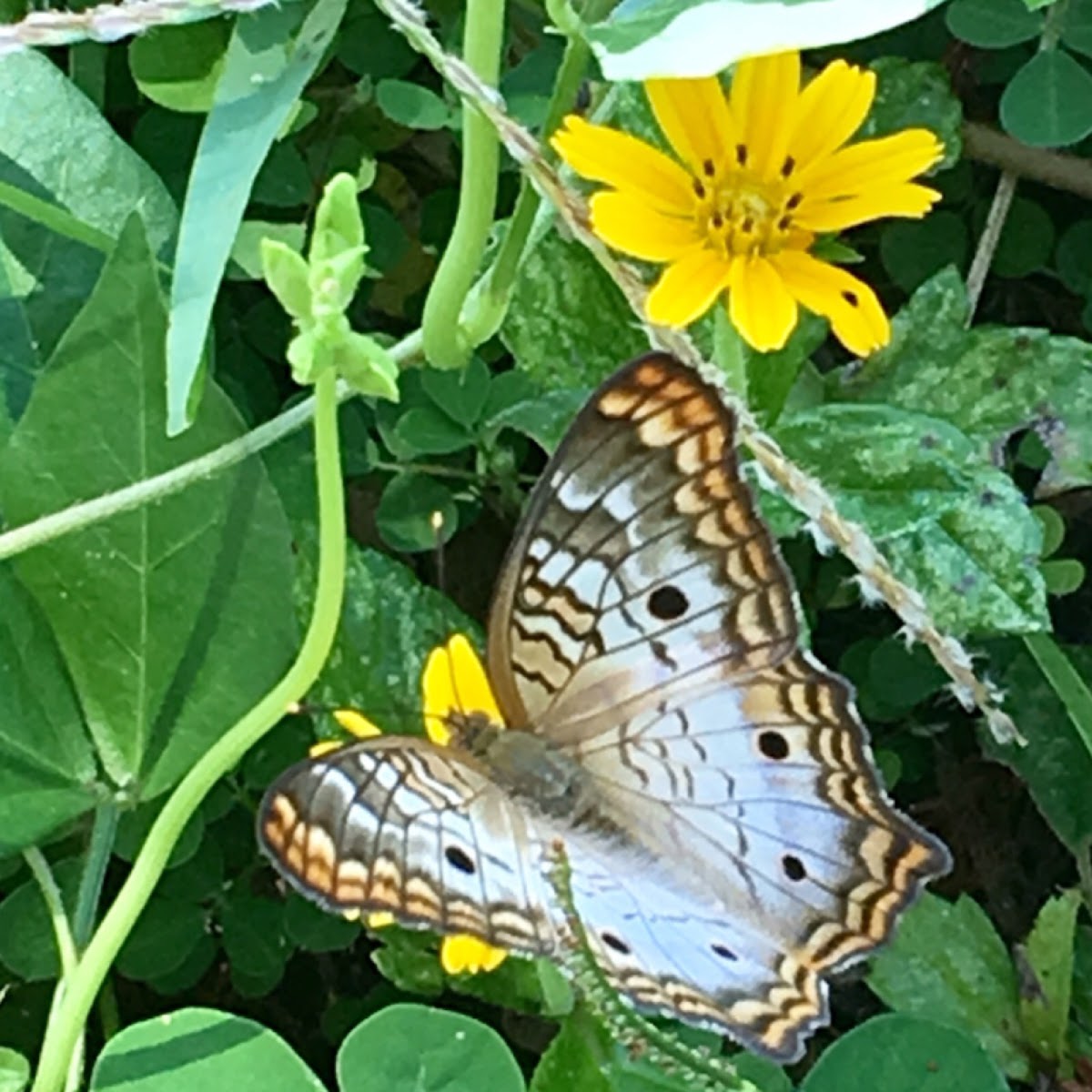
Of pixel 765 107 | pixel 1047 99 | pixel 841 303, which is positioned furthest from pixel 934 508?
pixel 1047 99

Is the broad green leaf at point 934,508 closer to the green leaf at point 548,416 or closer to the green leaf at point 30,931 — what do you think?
the green leaf at point 548,416

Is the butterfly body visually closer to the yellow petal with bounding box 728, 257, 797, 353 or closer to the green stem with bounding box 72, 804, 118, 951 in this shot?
the yellow petal with bounding box 728, 257, 797, 353

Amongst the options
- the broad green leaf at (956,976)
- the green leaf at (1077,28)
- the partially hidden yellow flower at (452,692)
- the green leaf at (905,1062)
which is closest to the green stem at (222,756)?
the partially hidden yellow flower at (452,692)

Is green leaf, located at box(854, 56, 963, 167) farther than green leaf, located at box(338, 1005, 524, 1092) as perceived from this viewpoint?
Yes

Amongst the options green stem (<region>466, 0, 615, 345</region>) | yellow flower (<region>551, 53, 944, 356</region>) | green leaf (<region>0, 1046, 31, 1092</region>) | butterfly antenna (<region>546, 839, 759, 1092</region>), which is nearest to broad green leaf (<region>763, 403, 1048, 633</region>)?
yellow flower (<region>551, 53, 944, 356</region>)

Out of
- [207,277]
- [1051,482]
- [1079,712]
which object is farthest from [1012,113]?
[207,277]

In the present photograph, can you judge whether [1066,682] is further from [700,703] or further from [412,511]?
[412,511]

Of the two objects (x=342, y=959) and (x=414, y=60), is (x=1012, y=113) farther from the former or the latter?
(x=342, y=959)
